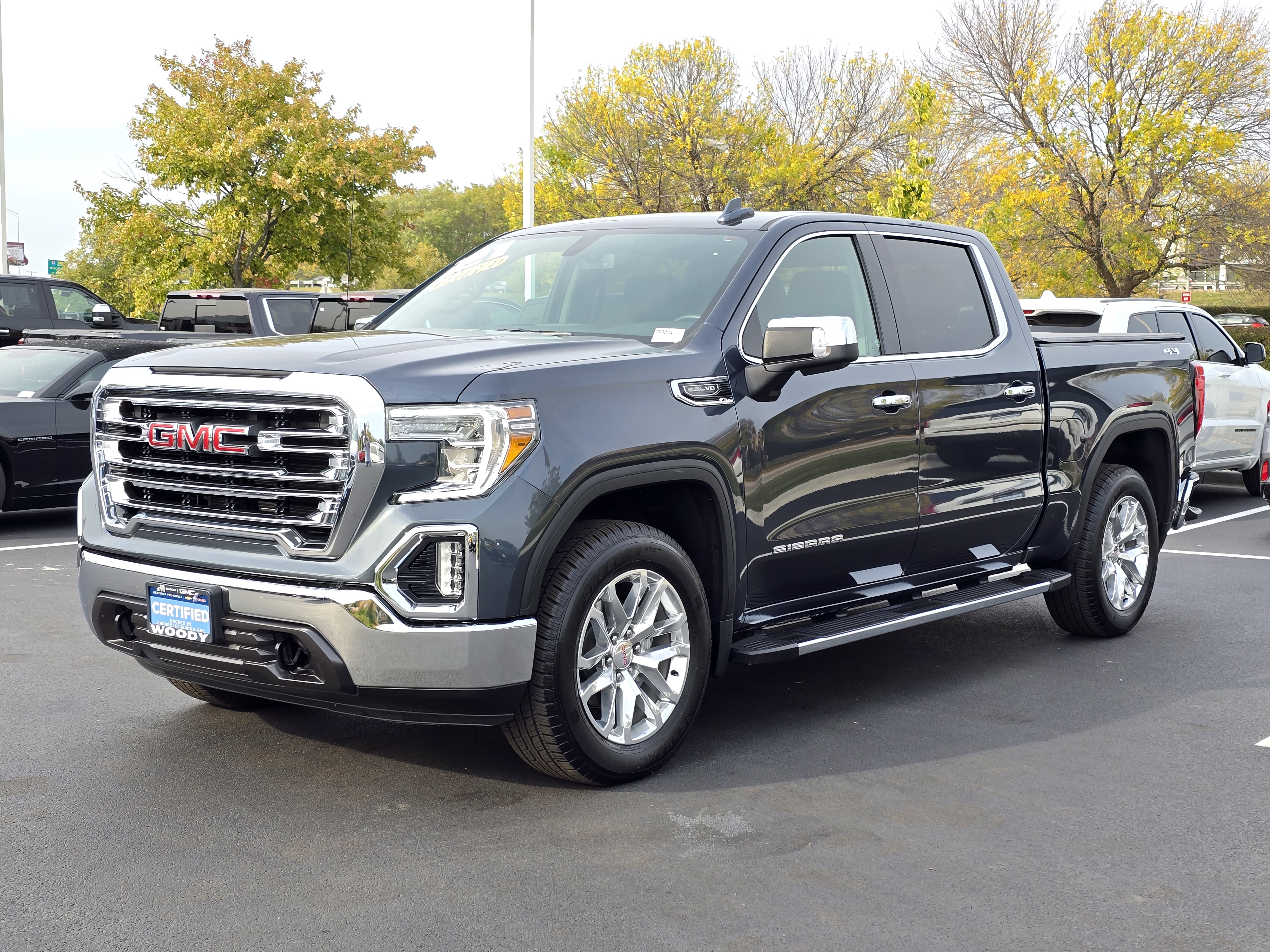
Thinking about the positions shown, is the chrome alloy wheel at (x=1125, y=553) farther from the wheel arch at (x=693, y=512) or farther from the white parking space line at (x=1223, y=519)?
the white parking space line at (x=1223, y=519)

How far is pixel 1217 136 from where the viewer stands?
30.5m

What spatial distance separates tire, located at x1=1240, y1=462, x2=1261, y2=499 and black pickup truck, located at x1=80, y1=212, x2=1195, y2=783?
8.28m

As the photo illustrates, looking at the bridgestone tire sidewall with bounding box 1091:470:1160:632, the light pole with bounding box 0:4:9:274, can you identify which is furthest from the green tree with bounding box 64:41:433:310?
the bridgestone tire sidewall with bounding box 1091:470:1160:632

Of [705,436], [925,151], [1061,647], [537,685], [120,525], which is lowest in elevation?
[1061,647]

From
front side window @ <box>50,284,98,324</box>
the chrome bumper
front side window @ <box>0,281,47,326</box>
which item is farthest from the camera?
front side window @ <box>50,284,98,324</box>

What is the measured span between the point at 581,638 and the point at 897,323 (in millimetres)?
2306

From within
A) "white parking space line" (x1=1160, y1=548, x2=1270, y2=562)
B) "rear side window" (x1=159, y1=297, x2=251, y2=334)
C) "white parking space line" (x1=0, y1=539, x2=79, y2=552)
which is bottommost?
"white parking space line" (x1=0, y1=539, x2=79, y2=552)

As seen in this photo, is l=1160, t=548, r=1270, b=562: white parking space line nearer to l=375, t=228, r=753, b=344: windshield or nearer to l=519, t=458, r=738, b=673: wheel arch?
l=375, t=228, r=753, b=344: windshield

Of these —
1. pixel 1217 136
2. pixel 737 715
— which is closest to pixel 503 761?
pixel 737 715

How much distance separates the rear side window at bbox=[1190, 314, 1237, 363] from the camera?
1291 centimetres

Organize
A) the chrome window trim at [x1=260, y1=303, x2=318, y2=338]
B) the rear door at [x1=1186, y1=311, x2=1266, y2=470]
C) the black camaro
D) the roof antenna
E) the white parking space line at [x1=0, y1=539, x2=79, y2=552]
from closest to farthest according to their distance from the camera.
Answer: the roof antenna → the white parking space line at [x1=0, y1=539, x2=79, y2=552] → the black camaro → the rear door at [x1=1186, y1=311, x2=1266, y2=470] → the chrome window trim at [x1=260, y1=303, x2=318, y2=338]

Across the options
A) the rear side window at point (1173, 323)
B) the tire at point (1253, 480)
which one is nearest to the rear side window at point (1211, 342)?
the rear side window at point (1173, 323)

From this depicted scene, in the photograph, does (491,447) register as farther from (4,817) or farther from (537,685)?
(4,817)

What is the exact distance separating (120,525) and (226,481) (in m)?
0.55
